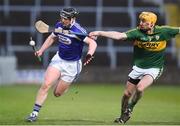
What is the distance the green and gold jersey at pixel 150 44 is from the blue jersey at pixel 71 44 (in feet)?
3.70

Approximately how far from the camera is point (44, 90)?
52.1ft

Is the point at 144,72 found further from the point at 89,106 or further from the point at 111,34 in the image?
the point at 89,106

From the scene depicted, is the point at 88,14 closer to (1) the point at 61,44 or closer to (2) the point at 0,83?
(2) the point at 0,83

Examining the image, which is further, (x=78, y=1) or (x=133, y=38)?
(x=78, y=1)

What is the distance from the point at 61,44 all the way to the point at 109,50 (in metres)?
18.1

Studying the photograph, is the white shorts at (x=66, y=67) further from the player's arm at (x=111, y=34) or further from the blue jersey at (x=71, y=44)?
the player's arm at (x=111, y=34)

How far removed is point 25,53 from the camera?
112 feet

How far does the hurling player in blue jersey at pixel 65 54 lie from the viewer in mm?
16016

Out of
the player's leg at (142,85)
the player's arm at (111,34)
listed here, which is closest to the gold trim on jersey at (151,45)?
the player's arm at (111,34)

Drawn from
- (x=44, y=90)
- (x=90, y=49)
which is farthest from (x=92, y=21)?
(x=44, y=90)

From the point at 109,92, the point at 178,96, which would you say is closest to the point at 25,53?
the point at 109,92

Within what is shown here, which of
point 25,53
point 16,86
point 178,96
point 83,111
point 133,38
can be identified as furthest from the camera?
point 25,53

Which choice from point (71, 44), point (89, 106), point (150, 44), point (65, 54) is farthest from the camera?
point (89, 106)

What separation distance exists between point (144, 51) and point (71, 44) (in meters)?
1.56
